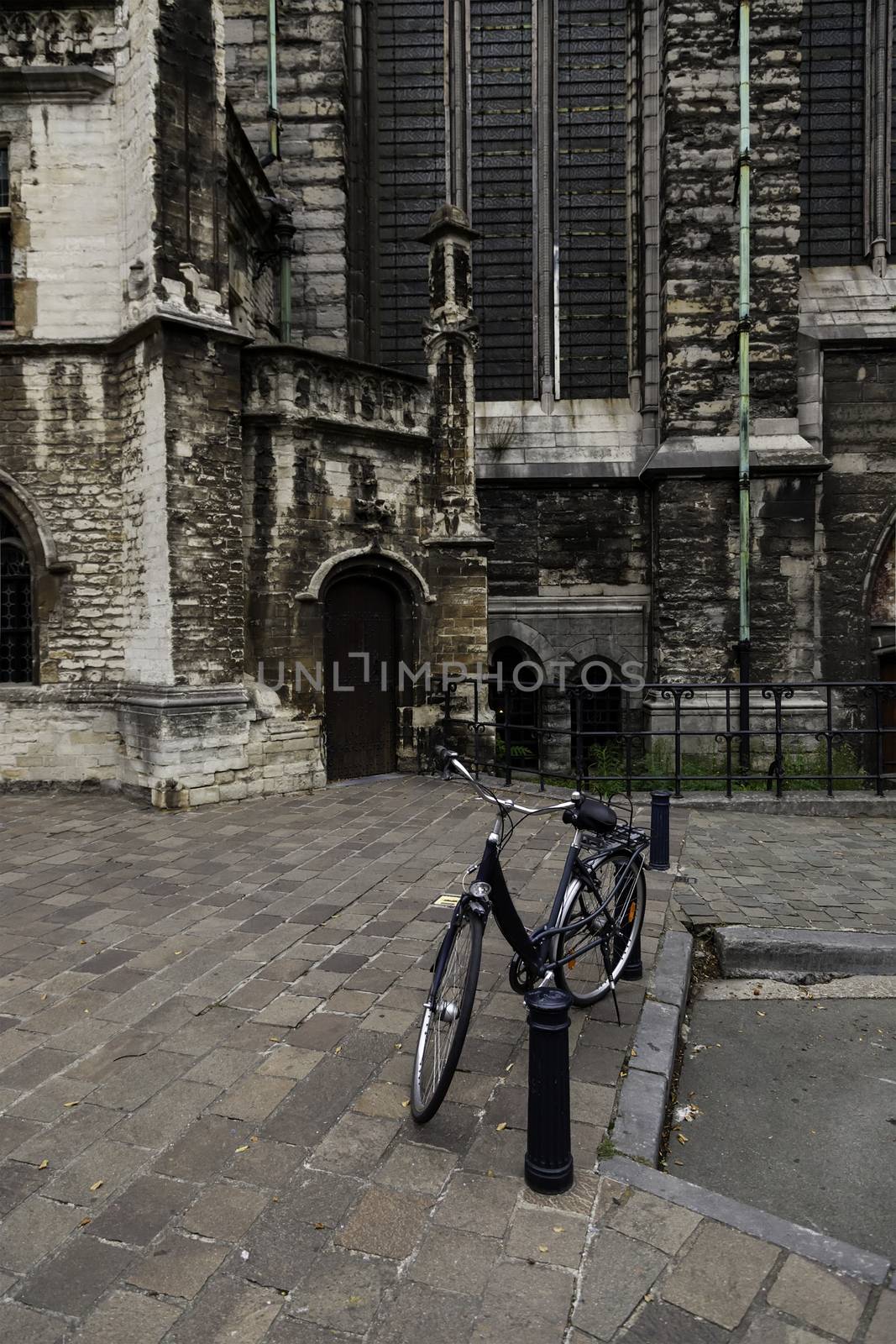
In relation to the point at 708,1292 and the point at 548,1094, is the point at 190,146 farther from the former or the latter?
the point at 708,1292

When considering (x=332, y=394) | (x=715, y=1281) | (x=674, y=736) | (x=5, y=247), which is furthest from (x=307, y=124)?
(x=715, y=1281)

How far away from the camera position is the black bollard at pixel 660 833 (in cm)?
611

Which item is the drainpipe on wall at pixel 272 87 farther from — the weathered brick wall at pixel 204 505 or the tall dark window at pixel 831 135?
the tall dark window at pixel 831 135

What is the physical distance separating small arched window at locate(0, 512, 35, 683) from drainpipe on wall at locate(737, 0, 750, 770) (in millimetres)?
8885

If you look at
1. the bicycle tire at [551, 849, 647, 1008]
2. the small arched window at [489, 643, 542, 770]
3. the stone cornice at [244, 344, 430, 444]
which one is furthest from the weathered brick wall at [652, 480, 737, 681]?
the bicycle tire at [551, 849, 647, 1008]

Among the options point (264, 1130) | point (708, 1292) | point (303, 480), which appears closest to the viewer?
point (708, 1292)

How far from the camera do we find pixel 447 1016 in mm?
2936

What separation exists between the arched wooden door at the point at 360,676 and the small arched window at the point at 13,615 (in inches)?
131

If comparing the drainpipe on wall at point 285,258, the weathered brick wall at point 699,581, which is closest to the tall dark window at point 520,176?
the drainpipe on wall at point 285,258

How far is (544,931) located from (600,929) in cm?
54

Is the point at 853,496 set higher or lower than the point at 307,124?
lower

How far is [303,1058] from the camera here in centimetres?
339

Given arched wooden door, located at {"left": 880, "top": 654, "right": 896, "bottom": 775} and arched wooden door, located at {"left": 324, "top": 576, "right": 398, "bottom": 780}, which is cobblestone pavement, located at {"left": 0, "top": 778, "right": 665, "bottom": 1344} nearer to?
arched wooden door, located at {"left": 324, "top": 576, "right": 398, "bottom": 780}

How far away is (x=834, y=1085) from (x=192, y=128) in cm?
985
